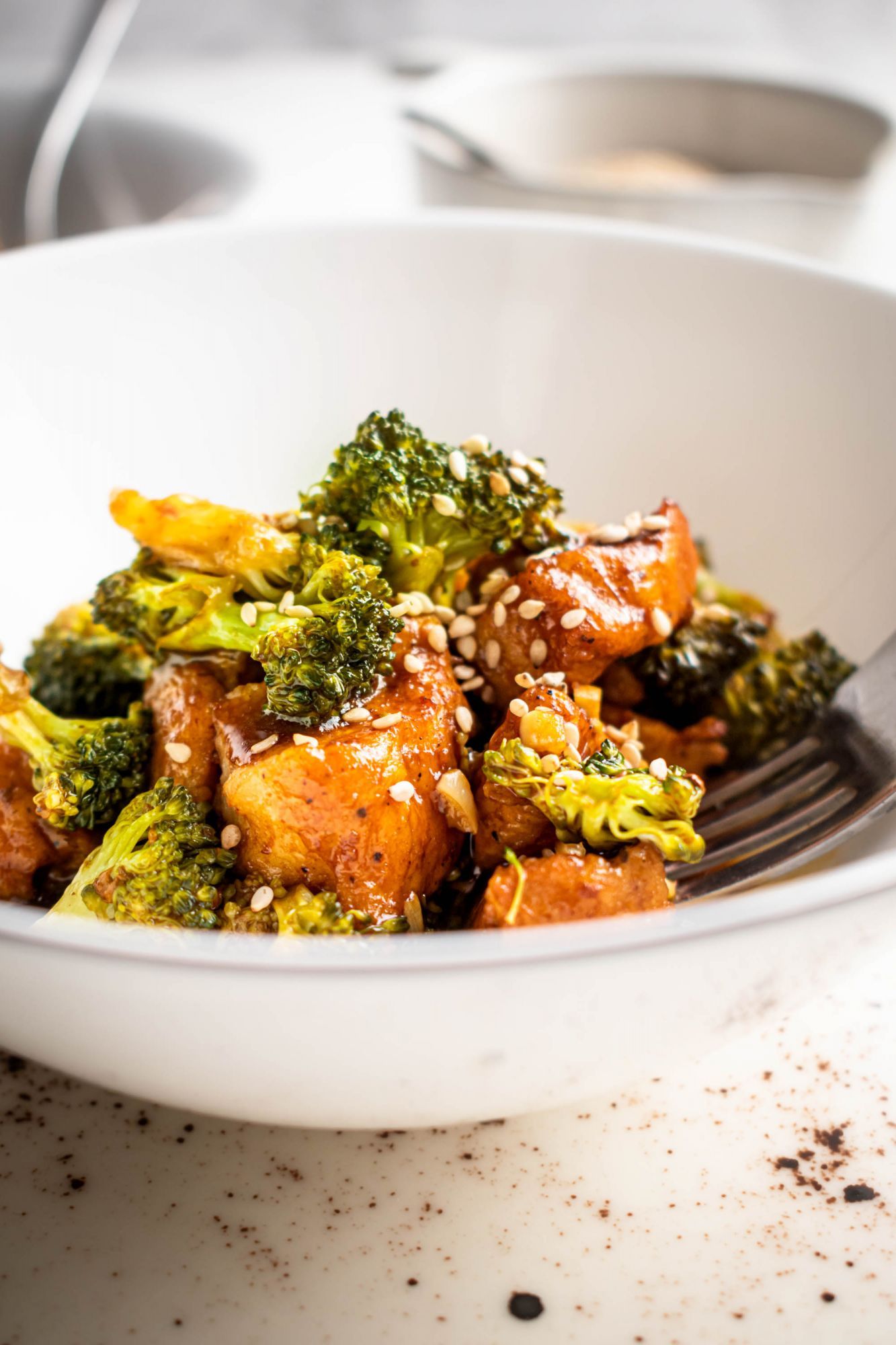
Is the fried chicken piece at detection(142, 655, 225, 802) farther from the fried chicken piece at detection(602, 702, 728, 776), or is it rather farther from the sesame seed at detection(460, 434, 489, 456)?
the fried chicken piece at detection(602, 702, 728, 776)

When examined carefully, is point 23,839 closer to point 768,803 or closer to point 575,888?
point 575,888

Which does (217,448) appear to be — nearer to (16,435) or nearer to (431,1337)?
(16,435)

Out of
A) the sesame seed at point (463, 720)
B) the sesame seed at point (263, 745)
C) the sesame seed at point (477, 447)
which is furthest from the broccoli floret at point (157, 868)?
the sesame seed at point (477, 447)

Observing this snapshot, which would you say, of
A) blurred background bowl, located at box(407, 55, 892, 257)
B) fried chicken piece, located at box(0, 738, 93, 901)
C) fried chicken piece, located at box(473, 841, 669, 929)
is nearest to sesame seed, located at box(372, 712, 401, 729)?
fried chicken piece, located at box(473, 841, 669, 929)

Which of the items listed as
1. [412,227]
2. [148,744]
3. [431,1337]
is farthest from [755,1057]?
[412,227]

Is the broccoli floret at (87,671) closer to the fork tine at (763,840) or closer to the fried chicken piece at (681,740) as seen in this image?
the fried chicken piece at (681,740)

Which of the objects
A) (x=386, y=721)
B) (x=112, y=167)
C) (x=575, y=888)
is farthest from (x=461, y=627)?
(x=112, y=167)
